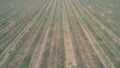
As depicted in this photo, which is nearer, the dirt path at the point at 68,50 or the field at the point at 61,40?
the dirt path at the point at 68,50

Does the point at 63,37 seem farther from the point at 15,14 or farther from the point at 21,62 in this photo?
the point at 15,14

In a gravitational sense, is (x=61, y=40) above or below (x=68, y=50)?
below

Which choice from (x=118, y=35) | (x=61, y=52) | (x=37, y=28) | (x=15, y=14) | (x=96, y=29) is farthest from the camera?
(x=15, y=14)

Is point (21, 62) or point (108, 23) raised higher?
point (21, 62)

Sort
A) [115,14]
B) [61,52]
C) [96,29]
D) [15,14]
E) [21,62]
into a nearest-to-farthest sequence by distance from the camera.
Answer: [21,62] → [61,52] → [96,29] → [115,14] → [15,14]

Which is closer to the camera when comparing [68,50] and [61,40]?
[68,50]

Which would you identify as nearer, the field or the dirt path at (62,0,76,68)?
the dirt path at (62,0,76,68)

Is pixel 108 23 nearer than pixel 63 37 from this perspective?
No

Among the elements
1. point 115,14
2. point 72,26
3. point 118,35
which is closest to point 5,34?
point 72,26
